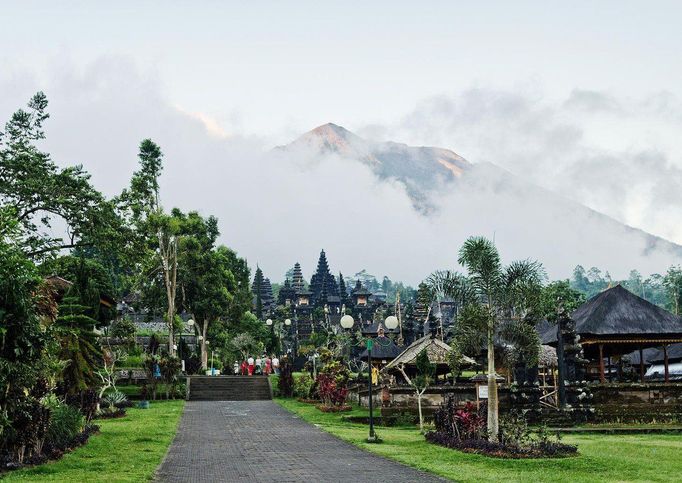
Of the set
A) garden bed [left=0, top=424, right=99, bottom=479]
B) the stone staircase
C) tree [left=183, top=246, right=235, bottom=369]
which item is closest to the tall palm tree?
garden bed [left=0, top=424, right=99, bottom=479]

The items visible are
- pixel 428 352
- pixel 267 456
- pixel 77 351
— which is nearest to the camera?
pixel 267 456

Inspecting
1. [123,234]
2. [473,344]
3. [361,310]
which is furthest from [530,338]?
[361,310]

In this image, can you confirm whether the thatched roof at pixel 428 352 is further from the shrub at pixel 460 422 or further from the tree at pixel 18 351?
the tree at pixel 18 351

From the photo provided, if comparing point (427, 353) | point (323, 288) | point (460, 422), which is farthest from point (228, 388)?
point (323, 288)

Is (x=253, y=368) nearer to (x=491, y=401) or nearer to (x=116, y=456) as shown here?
(x=116, y=456)

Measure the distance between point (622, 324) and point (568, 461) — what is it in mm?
18934

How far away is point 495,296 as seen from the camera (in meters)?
19.9

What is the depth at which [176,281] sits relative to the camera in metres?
59.0

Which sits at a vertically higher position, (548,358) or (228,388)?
(548,358)

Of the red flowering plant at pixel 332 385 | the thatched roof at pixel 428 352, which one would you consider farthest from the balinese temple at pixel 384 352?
the red flowering plant at pixel 332 385

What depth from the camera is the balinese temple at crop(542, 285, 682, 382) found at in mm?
34062

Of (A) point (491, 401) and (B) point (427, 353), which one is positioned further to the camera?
(B) point (427, 353)

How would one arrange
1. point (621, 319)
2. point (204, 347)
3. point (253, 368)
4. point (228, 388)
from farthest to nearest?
1. point (204, 347)
2. point (253, 368)
3. point (228, 388)
4. point (621, 319)

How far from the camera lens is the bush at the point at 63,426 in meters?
17.9
